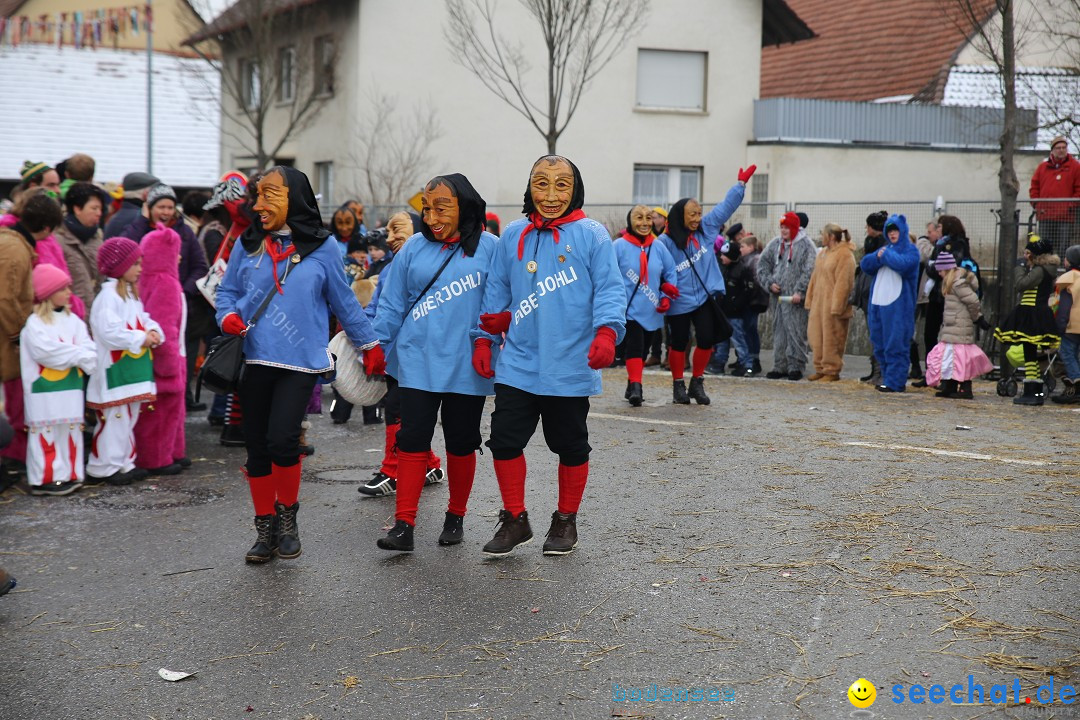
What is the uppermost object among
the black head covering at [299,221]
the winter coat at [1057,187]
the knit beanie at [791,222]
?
the winter coat at [1057,187]

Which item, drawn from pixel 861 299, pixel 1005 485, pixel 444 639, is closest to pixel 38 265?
pixel 444 639

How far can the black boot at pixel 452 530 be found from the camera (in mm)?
6418

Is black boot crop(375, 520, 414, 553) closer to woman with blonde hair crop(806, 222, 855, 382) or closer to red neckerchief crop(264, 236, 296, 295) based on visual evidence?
red neckerchief crop(264, 236, 296, 295)

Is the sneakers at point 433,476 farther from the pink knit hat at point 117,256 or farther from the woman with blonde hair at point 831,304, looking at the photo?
the woman with blonde hair at point 831,304

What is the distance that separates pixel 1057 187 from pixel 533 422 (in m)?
11.5

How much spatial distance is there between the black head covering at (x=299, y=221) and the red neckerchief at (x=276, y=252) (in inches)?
1.5

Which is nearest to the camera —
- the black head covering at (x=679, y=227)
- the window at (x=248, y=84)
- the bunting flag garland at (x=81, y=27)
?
the black head covering at (x=679, y=227)

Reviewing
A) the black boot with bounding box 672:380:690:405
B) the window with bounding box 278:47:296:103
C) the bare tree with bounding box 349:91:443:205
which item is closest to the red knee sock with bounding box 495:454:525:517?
the black boot with bounding box 672:380:690:405

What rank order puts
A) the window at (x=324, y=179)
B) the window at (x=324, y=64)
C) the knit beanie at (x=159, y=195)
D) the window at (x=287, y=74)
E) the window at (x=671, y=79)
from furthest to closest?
the window at (x=324, y=179), the window at (x=287, y=74), the window at (x=671, y=79), the window at (x=324, y=64), the knit beanie at (x=159, y=195)

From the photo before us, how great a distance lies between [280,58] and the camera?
29.8 metres

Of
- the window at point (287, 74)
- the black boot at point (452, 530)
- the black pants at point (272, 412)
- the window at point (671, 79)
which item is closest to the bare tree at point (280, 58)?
the window at point (287, 74)

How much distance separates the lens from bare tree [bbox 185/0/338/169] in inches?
1075

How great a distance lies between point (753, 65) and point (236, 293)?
25.6 m

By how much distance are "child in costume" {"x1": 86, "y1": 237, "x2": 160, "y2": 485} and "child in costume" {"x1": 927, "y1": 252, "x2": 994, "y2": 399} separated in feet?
27.3
